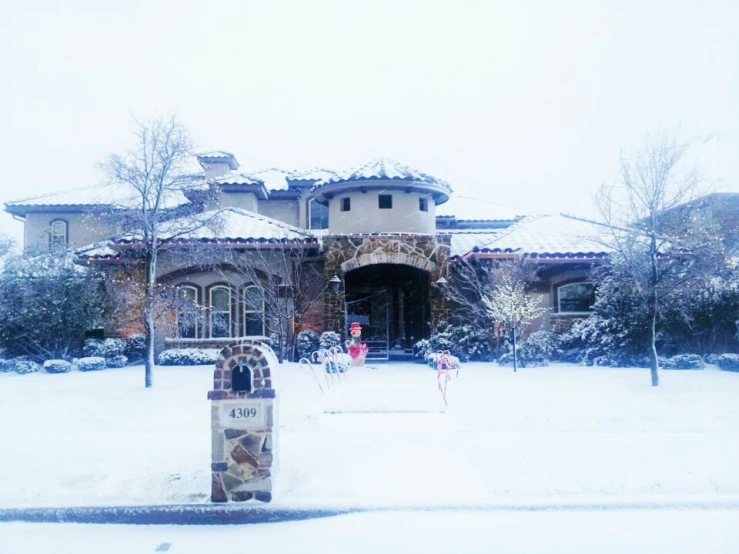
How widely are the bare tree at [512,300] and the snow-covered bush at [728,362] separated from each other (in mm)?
Answer: 4139

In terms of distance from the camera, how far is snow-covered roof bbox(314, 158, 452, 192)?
14.8 metres

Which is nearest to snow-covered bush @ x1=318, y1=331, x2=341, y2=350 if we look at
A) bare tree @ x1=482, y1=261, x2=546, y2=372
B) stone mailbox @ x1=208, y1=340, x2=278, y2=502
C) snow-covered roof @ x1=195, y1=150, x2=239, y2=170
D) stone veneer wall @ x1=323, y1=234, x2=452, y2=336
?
stone veneer wall @ x1=323, y1=234, x2=452, y2=336

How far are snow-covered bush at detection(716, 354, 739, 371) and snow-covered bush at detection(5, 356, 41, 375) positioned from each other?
52.9ft

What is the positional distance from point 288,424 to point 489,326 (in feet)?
27.9

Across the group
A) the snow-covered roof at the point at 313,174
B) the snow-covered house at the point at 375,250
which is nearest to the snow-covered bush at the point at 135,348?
the snow-covered house at the point at 375,250

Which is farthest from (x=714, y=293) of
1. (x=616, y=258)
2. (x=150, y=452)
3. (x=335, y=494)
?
(x=150, y=452)

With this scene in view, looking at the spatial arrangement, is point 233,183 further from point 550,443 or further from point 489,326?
point 550,443

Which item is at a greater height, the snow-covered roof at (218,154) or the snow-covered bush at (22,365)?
the snow-covered roof at (218,154)

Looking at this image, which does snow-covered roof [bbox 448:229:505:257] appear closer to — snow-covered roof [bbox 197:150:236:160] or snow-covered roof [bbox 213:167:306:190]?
snow-covered roof [bbox 213:167:306:190]

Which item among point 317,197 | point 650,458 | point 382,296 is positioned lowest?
point 650,458

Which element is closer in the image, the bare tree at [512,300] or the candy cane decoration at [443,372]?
the candy cane decoration at [443,372]

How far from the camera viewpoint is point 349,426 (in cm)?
725

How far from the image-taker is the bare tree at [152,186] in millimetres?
10414

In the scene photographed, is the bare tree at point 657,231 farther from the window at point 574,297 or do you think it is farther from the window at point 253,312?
the window at point 253,312
